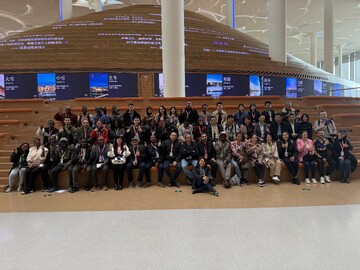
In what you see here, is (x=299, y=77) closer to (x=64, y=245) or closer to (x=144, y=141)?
(x=144, y=141)

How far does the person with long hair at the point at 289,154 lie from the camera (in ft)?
18.5

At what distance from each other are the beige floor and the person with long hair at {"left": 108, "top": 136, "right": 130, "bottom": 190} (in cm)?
29

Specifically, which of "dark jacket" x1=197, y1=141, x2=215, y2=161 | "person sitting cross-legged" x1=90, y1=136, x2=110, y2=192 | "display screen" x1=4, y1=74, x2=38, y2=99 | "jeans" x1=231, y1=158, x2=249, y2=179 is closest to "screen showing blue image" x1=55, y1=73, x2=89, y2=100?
"display screen" x1=4, y1=74, x2=38, y2=99

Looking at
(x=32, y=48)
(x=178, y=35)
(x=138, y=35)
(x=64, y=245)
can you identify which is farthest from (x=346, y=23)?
(x=64, y=245)

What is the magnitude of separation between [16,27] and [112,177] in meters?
30.9

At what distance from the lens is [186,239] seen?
9.97 ft

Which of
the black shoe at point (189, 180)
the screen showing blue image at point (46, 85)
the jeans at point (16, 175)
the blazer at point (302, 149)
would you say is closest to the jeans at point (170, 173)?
the black shoe at point (189, 180)

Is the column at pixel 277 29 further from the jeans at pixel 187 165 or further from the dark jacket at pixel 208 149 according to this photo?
the jeans at pixel 187 165

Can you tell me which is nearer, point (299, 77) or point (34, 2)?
point (299, 77)

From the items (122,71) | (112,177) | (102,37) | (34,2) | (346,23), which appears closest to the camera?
(112,177)

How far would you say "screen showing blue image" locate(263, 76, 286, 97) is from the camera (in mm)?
13492

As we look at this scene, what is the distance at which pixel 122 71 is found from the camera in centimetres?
1183

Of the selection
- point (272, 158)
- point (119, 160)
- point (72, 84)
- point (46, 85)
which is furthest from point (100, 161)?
point (46, 85)

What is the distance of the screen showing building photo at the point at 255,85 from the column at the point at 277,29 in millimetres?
2859
